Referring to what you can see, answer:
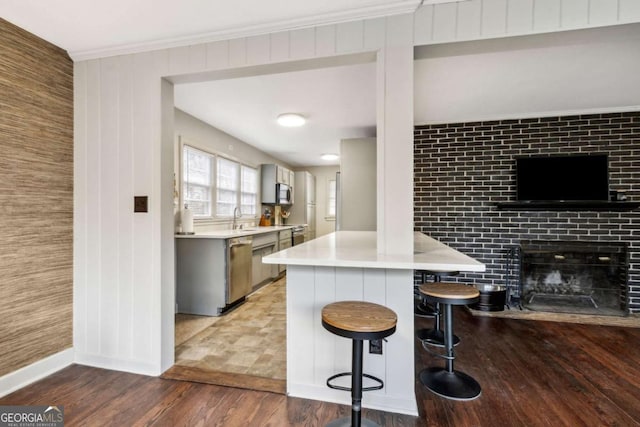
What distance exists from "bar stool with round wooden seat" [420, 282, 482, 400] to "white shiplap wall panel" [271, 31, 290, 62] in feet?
6.07

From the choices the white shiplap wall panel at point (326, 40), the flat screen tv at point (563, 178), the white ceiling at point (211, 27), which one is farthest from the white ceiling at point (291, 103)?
the flat screen tv at point (563, 178)

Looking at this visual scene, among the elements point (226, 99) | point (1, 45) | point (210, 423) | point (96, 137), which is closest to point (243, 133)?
point (226, 99)

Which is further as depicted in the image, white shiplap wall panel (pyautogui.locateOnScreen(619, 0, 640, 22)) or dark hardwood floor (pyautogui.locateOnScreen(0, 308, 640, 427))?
dark hardwood floor (pyautogui.locateOnScreen(0, 308, 640, 427))

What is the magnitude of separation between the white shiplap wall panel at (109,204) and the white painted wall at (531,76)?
2.23 meters

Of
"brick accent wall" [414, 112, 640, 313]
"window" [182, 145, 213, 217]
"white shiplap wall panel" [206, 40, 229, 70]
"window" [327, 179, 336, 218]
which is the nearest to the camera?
Answer: "white shiplap wall panel" [206, 40, 229, 70]

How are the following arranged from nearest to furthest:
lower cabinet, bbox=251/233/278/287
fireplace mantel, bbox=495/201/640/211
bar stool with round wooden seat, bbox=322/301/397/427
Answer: bar stool with round wooden seat, bbox=322/301/397/427, fireplace mantel, bbox=495/201/640/211, lower cabinet, bbox=251/233/278/287

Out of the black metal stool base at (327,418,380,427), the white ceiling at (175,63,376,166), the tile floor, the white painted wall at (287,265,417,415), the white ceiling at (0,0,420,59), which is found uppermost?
the white ceiling at (0,0,420,59)

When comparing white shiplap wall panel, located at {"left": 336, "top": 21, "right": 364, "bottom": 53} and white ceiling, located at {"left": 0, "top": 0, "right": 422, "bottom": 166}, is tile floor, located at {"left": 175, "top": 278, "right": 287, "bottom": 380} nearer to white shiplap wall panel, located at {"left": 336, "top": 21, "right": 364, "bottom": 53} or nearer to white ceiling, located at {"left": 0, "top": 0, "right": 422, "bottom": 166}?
white shiplap wall panel, located at {"left": 336, "top": 21, "right": 364, "bottom": 53}

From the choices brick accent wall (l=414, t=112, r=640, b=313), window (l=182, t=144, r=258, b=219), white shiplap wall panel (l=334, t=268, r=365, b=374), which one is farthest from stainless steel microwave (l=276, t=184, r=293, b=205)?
white shiplap wall panel (l=334, t=268, r=365, b=374)

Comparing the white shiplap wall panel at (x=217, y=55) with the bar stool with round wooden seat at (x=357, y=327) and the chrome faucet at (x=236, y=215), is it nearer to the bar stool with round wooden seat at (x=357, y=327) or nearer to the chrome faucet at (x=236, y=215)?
the bar stool with round wooden seat at (x=357, y=327)

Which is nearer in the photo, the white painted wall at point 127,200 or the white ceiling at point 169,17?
the white ceiling at point 169,17

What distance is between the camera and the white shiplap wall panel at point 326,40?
1914 millimetres

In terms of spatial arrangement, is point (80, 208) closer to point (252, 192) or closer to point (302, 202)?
point (252, 192)

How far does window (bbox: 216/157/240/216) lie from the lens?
4510 mm
